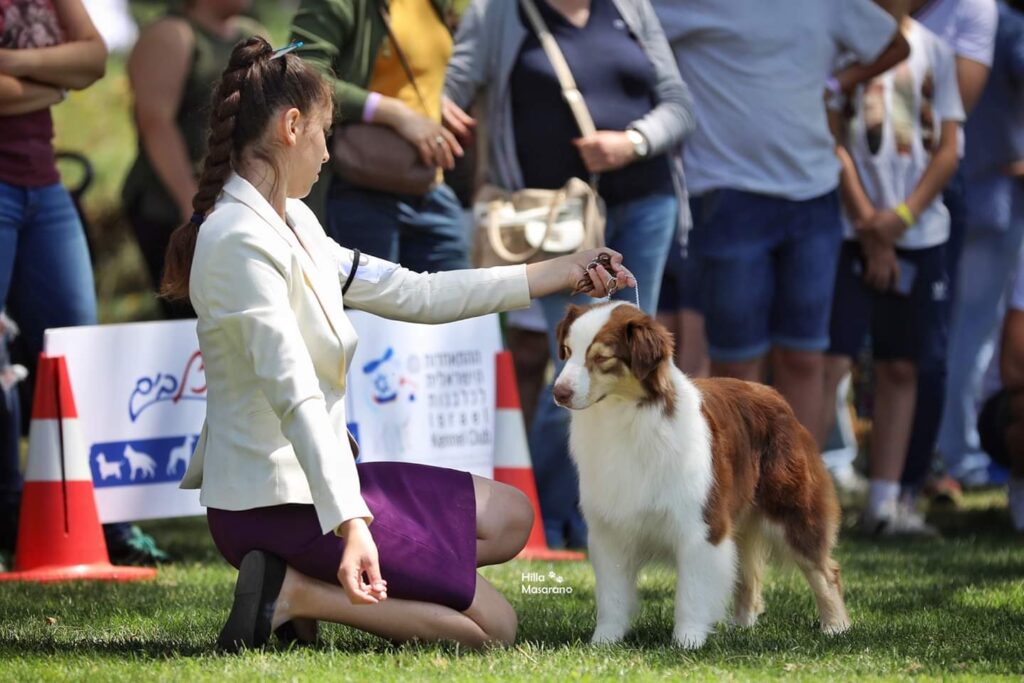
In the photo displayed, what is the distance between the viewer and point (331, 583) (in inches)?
159

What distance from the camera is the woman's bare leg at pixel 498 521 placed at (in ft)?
14.4

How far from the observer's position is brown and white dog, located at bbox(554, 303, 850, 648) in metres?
4.25

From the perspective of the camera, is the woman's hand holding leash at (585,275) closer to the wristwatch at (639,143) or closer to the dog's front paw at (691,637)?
the dog's front paw at (691,637)

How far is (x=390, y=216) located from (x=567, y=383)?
2.08m

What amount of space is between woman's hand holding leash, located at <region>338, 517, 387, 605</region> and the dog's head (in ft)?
2.64

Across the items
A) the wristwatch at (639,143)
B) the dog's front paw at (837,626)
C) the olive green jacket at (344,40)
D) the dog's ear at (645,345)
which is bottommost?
the dog's front paw at (837,626)

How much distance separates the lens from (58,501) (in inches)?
230

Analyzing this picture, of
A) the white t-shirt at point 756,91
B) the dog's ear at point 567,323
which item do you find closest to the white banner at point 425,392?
the white t-shirt at point 756,91

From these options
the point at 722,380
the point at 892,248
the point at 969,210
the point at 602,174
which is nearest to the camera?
the point at 722,380

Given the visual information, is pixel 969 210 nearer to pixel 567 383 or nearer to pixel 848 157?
pixel 848 157

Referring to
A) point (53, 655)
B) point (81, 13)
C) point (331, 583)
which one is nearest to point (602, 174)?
point (81, 13)

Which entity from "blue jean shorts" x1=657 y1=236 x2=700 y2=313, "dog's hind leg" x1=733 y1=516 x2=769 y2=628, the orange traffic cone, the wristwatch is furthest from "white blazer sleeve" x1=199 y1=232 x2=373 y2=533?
"blue jean shorts" x1=657 y1=236 x2=700 y2=313

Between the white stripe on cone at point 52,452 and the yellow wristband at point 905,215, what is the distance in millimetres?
3899

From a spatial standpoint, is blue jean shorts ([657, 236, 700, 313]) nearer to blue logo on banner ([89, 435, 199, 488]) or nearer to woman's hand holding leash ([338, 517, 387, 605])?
blue logo on banner ([89, 435, 199, 488])
